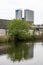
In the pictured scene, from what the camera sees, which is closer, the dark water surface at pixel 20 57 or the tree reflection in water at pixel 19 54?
the dark water surface at pixel 20 57

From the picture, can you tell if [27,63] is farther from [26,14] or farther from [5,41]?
[26,14]

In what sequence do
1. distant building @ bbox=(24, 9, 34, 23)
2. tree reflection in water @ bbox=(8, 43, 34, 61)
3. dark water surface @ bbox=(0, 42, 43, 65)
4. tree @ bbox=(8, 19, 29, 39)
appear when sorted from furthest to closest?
distant building @ bbox=(24, 9, 34, 23) < tree @ bbox=(8, 19, 29, 39) < tree reflection in water @ bbox=(8, 43, 34, 61) < dark water surface @ bbox=(0, 42, 43, 65)

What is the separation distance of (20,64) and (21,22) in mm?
19570

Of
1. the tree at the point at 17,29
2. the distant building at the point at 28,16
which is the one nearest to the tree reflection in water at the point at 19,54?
the tree at the point at 17,29

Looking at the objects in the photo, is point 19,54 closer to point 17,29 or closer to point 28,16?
point 17,29

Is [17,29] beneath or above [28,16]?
beneath

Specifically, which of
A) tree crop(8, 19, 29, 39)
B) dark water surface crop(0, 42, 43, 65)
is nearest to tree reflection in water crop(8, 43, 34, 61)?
dark water surface crop(0, 42, 43, 65)

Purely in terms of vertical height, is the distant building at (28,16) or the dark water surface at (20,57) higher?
the distant building at (28,16)

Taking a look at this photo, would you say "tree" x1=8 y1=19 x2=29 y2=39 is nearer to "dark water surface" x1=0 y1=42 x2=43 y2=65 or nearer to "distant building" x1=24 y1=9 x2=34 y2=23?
"dark water surface" x1=0 y1=42 x2=43 y2=65

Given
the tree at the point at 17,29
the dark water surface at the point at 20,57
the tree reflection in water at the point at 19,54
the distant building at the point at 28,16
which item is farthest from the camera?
the distant building at the point at 28,16

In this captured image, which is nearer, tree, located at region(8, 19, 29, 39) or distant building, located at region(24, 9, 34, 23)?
tree, located at region(8, 19, 29, 39)

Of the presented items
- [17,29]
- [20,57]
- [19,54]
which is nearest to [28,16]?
[17,29]

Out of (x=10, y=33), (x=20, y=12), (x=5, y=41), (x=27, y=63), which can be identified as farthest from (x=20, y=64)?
(x=20, y=12)

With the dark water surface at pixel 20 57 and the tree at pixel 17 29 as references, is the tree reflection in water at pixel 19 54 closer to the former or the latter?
the dark water surface at pixel 20 57
